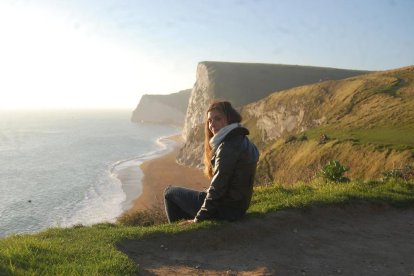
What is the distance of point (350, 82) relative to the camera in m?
Answer: 43.9

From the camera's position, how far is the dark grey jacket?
6629 millimetres

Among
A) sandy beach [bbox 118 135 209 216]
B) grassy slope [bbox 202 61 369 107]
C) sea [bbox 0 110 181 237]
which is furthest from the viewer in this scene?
grassy slope [bbox 202 61 369 107]

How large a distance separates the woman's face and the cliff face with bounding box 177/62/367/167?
80.9 m

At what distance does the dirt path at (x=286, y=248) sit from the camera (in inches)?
239

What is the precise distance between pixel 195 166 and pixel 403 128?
37.0 metres

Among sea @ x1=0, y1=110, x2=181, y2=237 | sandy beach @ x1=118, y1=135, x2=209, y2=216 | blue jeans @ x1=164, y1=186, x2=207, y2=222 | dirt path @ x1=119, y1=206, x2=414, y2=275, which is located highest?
blue jeans @ x1=164, y1=186, x2=207, y2=222

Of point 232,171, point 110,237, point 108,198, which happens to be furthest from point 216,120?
point 108,198

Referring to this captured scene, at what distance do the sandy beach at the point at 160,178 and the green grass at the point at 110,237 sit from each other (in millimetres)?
26143

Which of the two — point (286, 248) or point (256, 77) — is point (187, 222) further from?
point (256, 77)

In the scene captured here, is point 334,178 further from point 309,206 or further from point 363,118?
point 363,118

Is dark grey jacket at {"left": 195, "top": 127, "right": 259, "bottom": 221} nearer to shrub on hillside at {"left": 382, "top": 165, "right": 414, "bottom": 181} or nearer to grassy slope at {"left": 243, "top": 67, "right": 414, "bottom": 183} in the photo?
shrub on hillside at {"left": 382, "top": 165, "right": 414, "bottom": 181}

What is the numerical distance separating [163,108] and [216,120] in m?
184

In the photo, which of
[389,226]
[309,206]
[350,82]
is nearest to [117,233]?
[309,206]

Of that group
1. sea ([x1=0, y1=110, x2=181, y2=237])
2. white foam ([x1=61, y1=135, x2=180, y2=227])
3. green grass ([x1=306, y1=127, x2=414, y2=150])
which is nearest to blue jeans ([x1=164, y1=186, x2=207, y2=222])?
sea ([x1=0, y1=110, x2=181, y2=237])
